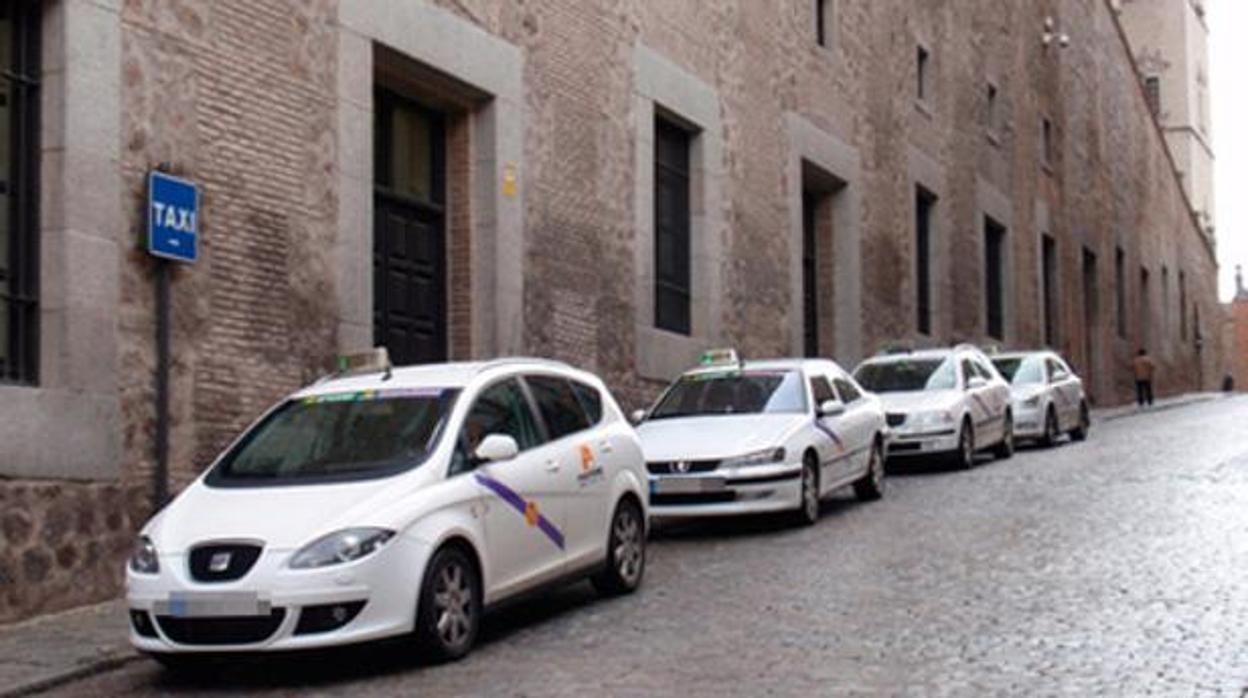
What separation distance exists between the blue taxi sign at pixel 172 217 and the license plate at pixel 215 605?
4.37 metres

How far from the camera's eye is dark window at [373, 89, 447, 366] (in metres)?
16.5

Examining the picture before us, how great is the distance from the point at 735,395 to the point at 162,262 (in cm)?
588

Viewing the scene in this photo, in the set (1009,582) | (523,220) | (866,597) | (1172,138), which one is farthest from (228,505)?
(1172,138)

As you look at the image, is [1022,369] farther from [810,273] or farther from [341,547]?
[341,547]

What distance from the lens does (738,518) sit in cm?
1576

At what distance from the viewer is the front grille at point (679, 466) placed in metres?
14.2

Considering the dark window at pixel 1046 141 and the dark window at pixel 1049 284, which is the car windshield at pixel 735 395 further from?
the dark window at pixel 1046 141

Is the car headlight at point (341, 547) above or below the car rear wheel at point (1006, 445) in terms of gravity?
below

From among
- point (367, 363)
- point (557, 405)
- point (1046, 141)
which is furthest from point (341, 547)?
point (1046, 141)

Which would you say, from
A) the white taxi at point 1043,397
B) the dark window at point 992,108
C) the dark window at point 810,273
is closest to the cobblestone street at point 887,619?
the white taxi at point 1043,397

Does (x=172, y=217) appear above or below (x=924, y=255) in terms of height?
below

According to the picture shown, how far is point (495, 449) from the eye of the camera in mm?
9398

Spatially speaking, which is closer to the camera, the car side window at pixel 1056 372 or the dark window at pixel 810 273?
the car side window at pixel 1056 372

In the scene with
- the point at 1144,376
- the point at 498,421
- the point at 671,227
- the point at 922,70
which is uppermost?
the point at 922,70
